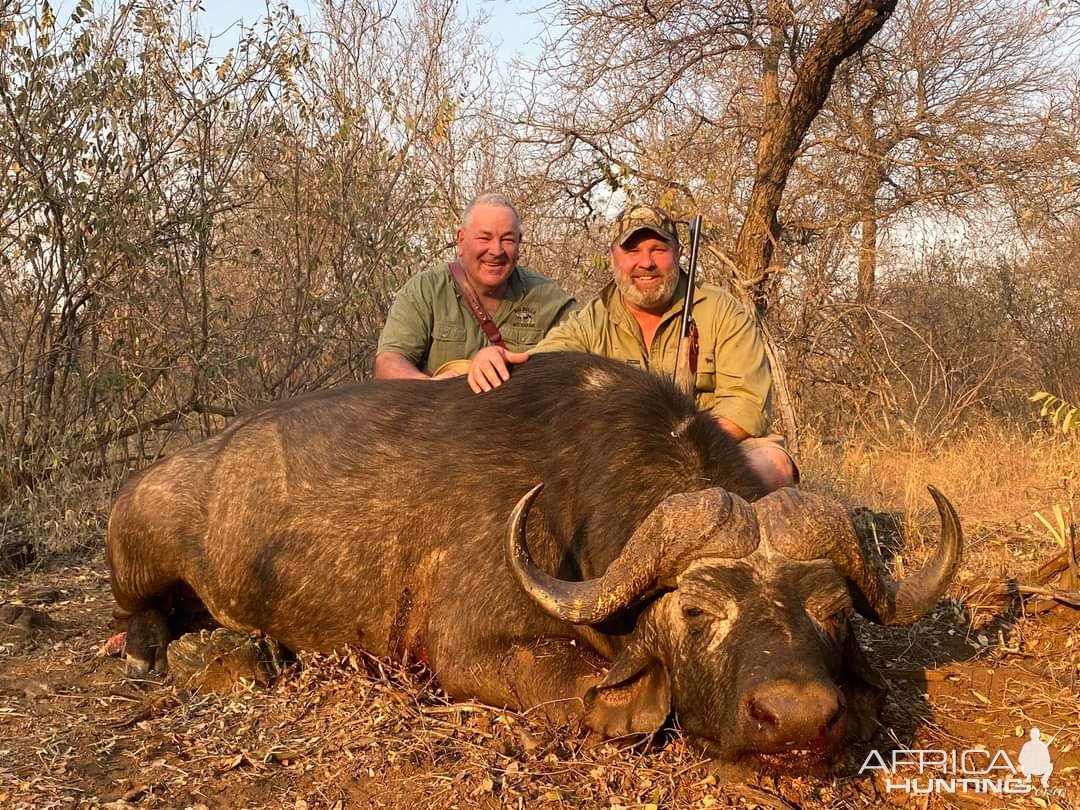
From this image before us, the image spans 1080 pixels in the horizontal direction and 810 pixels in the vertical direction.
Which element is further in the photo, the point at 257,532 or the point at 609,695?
the point at 257,532

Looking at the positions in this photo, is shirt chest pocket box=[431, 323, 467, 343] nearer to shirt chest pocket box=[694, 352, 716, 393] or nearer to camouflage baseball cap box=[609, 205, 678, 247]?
camouflage baseball cap box=[609, 205, 678, 247]

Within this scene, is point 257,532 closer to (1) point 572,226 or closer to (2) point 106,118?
(2) point 106,118

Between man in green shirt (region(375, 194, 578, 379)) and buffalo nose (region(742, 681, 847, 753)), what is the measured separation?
382cm

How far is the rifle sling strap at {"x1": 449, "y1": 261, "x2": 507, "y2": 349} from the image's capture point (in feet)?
20.5

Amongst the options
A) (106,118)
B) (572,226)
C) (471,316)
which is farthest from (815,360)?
(106,118)

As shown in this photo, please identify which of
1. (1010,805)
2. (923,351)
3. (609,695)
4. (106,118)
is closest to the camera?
(1010,805)

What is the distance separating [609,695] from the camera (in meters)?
3.27

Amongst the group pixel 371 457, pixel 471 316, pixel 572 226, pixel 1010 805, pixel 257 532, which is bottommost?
pixel 1010 805

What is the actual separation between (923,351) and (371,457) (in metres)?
9.90

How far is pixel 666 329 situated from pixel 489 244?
166 cm

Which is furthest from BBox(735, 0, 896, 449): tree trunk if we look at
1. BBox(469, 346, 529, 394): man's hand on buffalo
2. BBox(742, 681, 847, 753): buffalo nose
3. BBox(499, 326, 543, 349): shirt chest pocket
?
BBox(742, 681, 847, 753): buffalo nose
